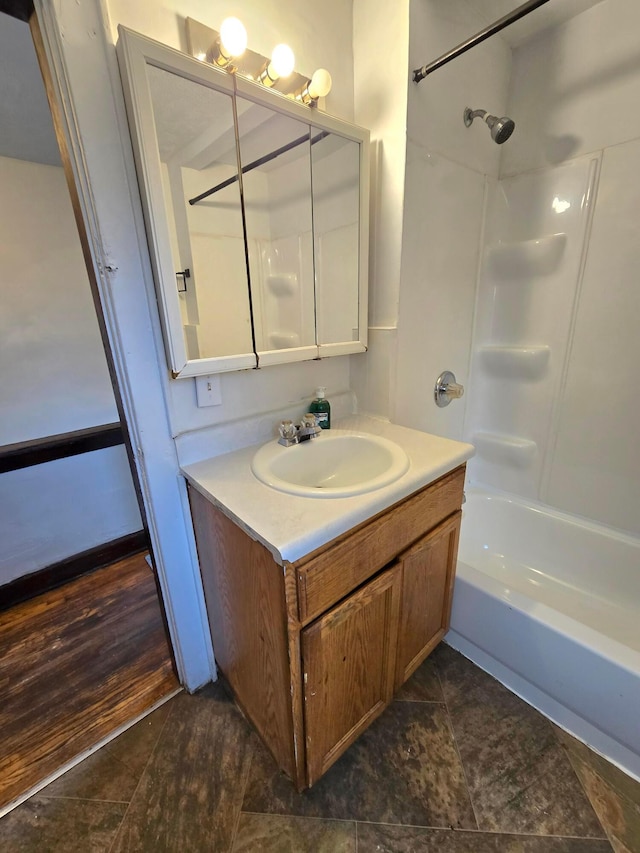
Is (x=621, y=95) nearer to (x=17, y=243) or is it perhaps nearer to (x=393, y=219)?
(x=393, y=219)

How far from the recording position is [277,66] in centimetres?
95

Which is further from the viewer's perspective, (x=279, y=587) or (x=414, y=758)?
(x=414, y=758)

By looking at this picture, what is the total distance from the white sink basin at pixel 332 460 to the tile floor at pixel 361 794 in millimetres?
813

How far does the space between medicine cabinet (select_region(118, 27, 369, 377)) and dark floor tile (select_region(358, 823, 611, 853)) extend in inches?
51.0

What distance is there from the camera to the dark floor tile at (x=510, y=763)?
3.10 feet

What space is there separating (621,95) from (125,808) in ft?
8.96

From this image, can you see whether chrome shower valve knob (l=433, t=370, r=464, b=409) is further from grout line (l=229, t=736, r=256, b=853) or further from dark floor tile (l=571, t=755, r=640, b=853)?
grout line (l=229, t=736, r=256, b=853)

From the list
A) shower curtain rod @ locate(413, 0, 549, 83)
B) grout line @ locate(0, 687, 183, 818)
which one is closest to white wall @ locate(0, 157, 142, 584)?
grout line @ locate(0, 687, 183, 818)

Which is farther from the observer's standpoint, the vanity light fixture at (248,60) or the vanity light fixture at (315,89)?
the vanity light fixture at (315,89)

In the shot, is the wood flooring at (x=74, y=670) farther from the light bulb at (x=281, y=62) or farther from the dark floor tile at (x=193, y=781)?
the light bulb at (x=281, y=62)

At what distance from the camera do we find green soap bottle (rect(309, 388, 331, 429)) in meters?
1.30

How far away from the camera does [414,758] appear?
1084 mm

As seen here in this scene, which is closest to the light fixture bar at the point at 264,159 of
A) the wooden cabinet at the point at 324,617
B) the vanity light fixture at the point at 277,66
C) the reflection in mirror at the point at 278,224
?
the reflection in mirror at the point at 278,224

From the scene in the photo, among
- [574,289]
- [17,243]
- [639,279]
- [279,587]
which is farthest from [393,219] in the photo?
[17,243]
